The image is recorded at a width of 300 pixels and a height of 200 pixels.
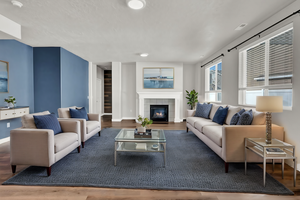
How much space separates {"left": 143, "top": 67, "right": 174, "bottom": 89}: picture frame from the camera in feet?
21.8

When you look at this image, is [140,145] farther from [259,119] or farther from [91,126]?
[259,119]

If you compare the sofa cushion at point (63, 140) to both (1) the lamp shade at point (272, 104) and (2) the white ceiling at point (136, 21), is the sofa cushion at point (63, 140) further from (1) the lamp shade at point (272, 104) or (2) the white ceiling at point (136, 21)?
(1) the lamp shade at point (272, 104)

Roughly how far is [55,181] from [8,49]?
11.7 ft

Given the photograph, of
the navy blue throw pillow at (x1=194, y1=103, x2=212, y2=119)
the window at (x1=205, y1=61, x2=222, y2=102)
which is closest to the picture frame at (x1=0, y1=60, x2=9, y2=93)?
the navy blue throw pillow at (x1=194, y1=103, x2=212, y2=119)

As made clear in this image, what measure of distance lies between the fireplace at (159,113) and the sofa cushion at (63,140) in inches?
160

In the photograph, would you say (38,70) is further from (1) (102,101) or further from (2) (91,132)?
(1) (102,101)

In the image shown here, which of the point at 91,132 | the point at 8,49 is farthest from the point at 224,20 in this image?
the point at 8,49

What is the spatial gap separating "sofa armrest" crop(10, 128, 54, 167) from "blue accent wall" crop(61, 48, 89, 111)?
2.56 meters

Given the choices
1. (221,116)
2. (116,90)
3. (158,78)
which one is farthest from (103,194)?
(158,78)

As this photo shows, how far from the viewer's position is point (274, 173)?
2244mm

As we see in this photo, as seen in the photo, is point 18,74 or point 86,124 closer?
point 86,124

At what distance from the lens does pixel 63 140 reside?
8.11 ft

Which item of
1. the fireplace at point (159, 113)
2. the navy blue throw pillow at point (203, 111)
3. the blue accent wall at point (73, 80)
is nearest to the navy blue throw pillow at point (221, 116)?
the navy blue throw pillow at point (203, 111)

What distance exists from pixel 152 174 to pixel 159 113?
450cm
